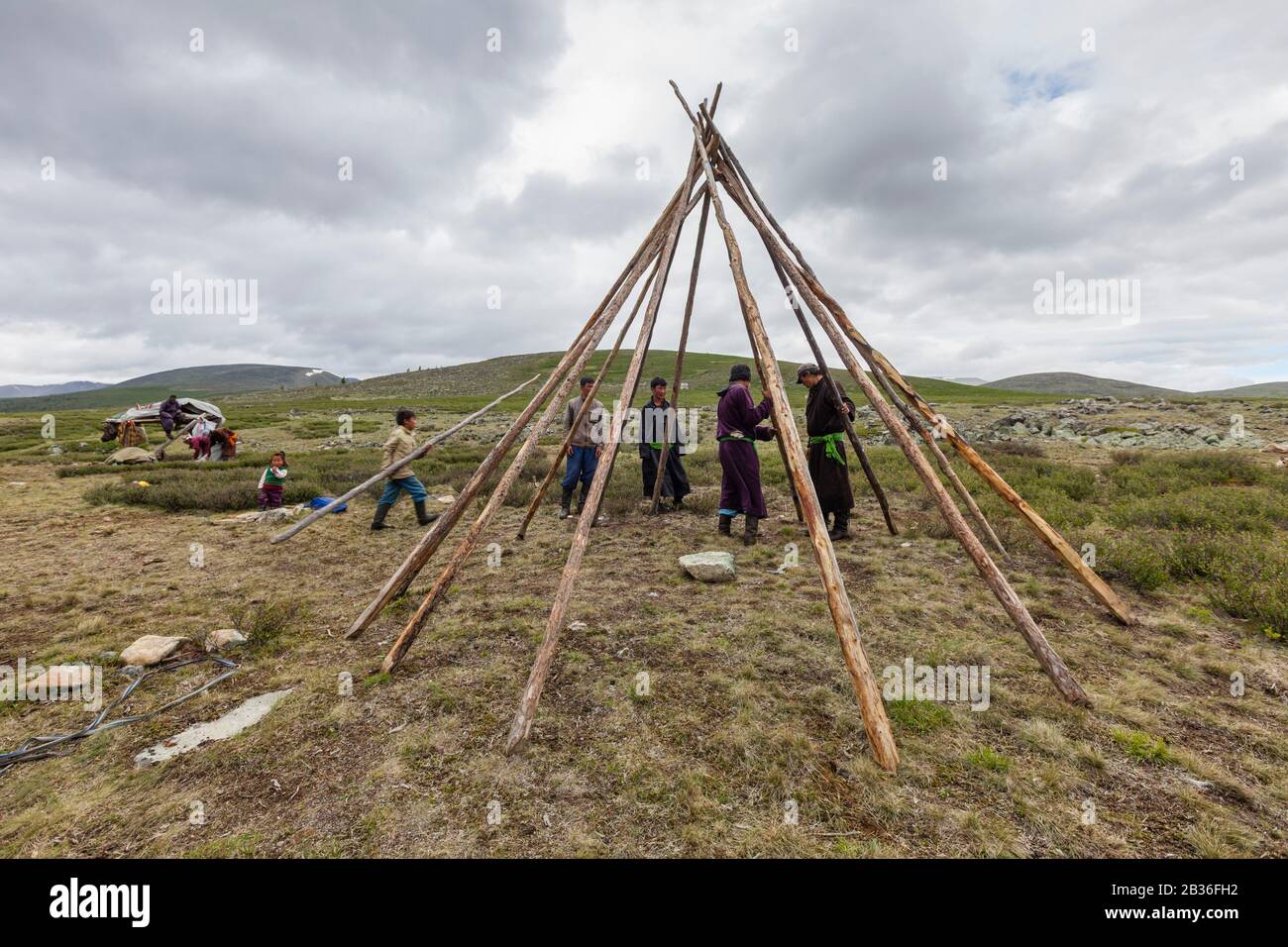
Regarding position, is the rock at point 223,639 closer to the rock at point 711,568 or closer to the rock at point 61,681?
the rock at point 61,681

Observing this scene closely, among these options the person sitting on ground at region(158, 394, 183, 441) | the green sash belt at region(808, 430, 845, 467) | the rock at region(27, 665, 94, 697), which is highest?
the person sitting on ground at region(158, 394, 183, 441)

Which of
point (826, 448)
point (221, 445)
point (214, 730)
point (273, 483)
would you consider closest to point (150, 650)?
point (214, 730)

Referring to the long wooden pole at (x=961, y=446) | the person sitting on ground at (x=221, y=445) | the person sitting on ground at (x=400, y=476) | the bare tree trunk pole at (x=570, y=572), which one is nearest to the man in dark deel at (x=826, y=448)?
the long wooden pole at (x=961, y=446)

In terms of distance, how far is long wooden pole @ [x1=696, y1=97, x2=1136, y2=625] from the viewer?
13.9 ft

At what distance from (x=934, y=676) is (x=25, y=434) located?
113 feet

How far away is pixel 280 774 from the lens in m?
2.64

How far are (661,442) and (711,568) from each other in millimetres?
2874

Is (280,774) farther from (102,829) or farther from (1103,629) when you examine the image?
(1103,629)

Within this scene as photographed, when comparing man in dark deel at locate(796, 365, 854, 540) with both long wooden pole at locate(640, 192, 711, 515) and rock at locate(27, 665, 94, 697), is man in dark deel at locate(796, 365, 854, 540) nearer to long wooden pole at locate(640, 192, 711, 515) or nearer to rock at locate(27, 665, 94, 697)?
long wooden pole at locate(640, 192, 711, 515)

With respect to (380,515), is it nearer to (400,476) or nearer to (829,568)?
(400,476)

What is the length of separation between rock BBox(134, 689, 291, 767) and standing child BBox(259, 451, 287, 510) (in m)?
6.41

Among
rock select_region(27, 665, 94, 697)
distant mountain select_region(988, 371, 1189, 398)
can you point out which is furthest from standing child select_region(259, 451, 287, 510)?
distant mountain select_region(988, 371, 1189, 398)
